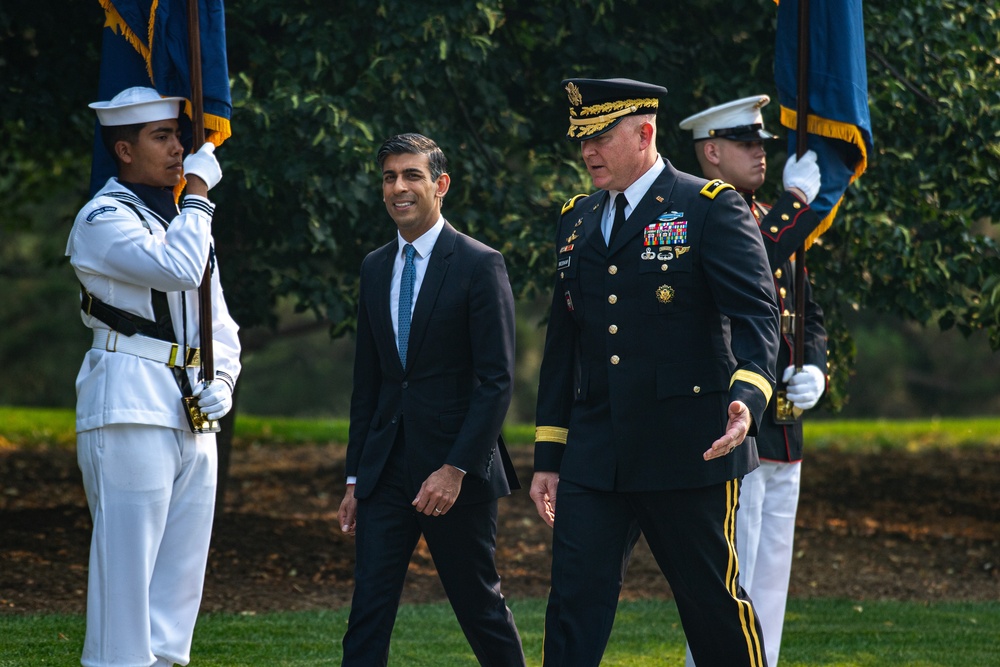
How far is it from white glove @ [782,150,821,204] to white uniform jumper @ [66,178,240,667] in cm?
245

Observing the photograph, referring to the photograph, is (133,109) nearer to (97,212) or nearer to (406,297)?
(97,212)

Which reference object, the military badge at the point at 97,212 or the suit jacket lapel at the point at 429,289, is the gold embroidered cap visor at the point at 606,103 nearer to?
the suit jacket lapel at the point at 429,289

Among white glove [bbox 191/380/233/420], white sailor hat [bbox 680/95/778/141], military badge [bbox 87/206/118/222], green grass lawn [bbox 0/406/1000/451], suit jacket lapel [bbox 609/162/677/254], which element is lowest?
green grass lawn [bbox 0/406/1000/451]

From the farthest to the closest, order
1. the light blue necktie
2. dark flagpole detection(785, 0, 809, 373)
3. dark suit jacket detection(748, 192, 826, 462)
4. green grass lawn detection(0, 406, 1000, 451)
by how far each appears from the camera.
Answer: green grass lawn detection(0, 406, 1000, 451) → dark flagpole detection(785, 0, 809, 373) → dark suit jacket detection(748, 192, 826, 462) → the light blue necktie

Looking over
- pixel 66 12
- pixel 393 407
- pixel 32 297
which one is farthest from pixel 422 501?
pixel 32 297

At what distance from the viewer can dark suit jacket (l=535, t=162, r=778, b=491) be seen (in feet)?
13.7

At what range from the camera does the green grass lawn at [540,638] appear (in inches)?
249

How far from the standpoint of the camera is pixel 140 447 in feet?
14.5

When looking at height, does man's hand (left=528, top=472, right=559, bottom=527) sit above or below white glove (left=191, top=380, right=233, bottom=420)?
below

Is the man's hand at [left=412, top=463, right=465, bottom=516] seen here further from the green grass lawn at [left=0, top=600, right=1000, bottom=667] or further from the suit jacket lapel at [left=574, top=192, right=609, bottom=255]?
the green grass lawn at [left=0, top=600, right=1000, bottom=667]

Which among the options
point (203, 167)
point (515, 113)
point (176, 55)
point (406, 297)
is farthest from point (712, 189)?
point (515, 113)

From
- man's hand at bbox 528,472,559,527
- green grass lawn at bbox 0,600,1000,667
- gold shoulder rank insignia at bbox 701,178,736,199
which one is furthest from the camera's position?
green grass lawn at bbox 0,600,1000,667

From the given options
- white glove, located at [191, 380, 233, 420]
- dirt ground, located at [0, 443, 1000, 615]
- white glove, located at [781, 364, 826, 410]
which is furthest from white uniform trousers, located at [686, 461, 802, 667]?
dirt ground, located at [0, 443, 1000, 615]

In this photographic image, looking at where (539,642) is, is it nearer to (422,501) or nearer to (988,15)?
(422,501)
